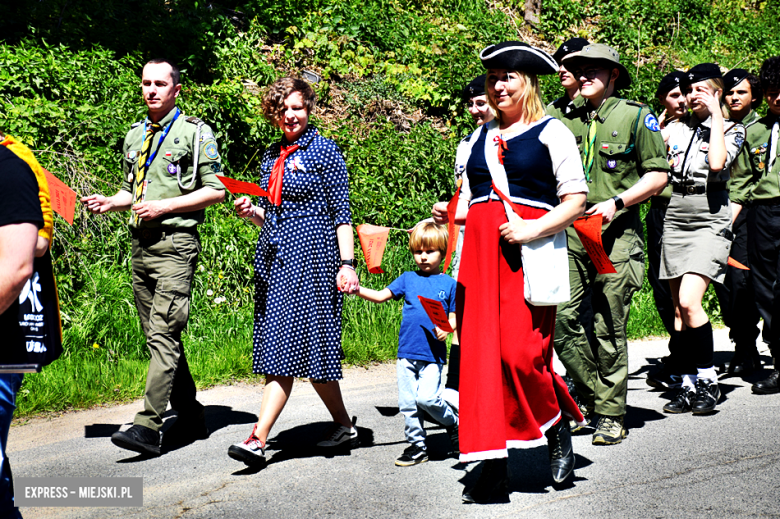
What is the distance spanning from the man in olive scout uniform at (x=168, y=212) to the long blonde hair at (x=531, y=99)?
6.90ft

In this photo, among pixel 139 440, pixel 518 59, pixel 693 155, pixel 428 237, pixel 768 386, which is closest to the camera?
pixel 518 59

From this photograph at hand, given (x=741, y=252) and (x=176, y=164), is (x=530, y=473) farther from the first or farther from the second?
(x=741, y=252)

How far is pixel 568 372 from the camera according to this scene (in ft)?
16.5

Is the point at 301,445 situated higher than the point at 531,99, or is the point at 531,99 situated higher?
the point at 531,99

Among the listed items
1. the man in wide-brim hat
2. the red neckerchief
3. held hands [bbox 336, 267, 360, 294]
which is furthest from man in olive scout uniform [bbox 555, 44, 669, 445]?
the red neckerchief

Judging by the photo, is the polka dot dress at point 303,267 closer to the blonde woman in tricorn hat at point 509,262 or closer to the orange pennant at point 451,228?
the orange pennant at point 451,228

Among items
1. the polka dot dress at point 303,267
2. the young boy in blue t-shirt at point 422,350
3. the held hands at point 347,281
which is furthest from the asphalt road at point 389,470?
the held hands at point 347,281

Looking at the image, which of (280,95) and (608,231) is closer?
(280,95)

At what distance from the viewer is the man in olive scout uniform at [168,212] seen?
16.2 ft

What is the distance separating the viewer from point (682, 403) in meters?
5.85

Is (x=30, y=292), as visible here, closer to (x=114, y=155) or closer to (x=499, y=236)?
(x=499, y=236)

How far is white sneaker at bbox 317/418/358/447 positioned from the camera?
4.89 metres

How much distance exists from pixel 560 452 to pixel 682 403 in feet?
6.93

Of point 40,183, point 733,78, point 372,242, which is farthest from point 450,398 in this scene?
point 733,78
